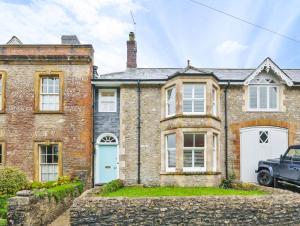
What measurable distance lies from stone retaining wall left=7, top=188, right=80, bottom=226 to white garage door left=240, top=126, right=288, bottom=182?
33.9ft

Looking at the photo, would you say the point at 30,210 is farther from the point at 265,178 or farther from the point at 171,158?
the point at 265,178

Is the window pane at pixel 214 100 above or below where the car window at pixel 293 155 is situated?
above

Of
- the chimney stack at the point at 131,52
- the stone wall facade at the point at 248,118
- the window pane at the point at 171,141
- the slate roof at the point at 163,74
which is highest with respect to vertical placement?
the chimney stack at the point at 131,52

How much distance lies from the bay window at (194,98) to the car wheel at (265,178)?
4190mm

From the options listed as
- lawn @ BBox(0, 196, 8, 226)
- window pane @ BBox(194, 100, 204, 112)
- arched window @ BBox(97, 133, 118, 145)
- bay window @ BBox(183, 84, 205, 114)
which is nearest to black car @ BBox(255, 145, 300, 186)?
window pane @ BBox(194, 100, 204, 112)

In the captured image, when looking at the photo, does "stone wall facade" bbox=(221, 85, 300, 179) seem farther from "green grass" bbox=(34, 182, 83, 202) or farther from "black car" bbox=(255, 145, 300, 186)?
"green grass" bbox=(34, 182, 83, 202)

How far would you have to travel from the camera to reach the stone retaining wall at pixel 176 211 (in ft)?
34.1

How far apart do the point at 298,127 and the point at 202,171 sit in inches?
244

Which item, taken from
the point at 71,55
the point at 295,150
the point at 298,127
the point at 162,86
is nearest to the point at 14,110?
the point at 71,55

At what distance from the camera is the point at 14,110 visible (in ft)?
58.1

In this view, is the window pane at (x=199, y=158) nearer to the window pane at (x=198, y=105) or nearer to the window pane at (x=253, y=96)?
the window pane at (x=198, y=105)

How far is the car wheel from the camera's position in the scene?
52.9 feet

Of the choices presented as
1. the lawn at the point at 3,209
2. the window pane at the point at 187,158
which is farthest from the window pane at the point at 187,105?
the lawn at the point at 3,209

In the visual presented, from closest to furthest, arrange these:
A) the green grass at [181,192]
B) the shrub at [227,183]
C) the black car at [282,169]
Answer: the green grass at [181,192], the black car at [282,169], the shrub at [227,183]
